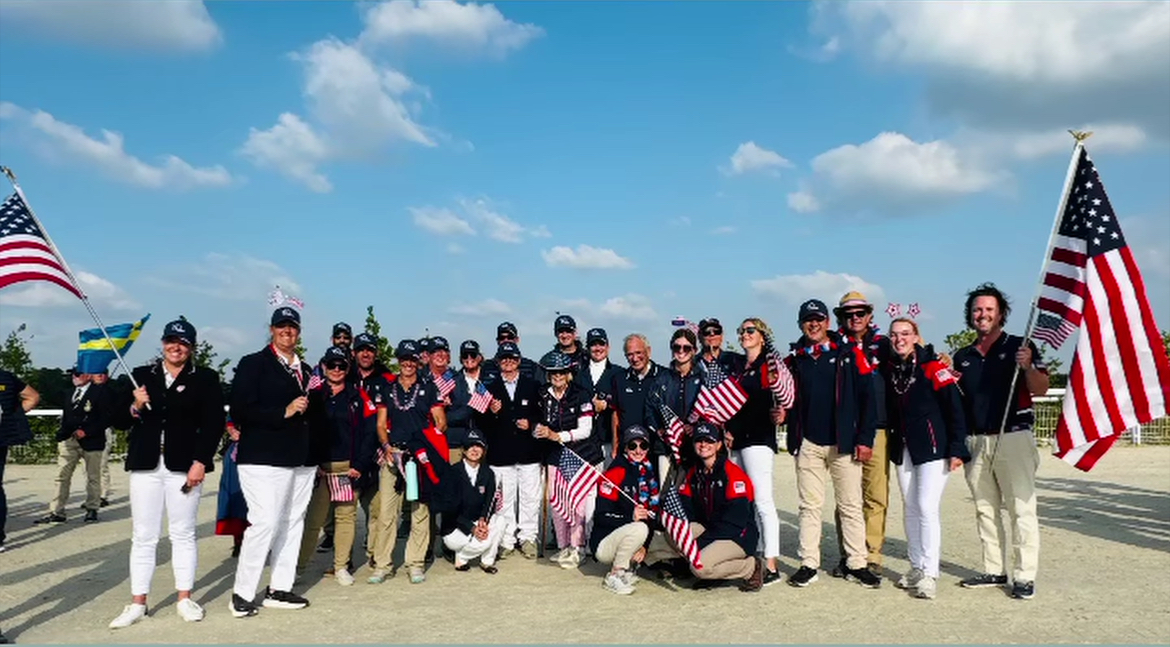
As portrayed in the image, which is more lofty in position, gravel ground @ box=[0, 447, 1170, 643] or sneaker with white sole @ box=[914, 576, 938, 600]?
sneaker with white sole @ box=[914, 576, 938, 600]

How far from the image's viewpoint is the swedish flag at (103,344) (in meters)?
8.07

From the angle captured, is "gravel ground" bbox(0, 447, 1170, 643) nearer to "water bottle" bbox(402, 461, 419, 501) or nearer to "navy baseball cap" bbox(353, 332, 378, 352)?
"water bottle" bbox(402, 461, 419, 501)

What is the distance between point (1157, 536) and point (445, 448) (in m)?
8.03

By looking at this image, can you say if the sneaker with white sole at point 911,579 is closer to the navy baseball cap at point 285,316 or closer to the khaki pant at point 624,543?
the khaki pant at point 624,543

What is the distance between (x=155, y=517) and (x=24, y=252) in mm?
2314

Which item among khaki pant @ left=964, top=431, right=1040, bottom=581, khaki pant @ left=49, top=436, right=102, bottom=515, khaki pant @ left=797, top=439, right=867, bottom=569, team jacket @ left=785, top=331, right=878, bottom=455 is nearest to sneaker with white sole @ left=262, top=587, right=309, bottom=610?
khaki pant @ left=797, top=439, right=867, bottom=569

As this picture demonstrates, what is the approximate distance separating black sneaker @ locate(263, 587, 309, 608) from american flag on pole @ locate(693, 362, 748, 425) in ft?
11.6

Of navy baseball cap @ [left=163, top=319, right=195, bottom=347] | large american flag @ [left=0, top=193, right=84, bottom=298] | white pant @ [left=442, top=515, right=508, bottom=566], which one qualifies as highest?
large american flag @ [left=0, top=193, right=84, bottom=298]

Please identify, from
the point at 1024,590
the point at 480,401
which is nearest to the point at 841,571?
the point at 1024,590

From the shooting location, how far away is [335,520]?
24.6 ft

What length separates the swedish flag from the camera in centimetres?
807

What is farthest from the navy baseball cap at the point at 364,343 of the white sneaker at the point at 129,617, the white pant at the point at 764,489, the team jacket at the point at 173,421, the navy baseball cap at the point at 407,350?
the white pant at the point at 764,489

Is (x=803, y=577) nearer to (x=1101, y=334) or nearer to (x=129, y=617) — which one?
(x=1101, y=334)

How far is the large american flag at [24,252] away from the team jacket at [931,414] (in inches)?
257
